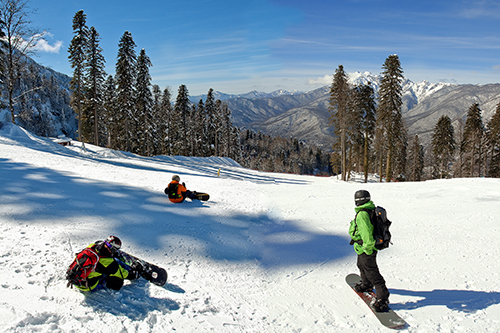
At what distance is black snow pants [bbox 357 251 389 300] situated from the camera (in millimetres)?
4238

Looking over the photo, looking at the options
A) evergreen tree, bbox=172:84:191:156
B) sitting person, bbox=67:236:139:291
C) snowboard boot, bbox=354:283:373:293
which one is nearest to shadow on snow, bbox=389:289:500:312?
snowboard boot, bbox=354:283:373:293

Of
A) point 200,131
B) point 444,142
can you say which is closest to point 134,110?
point 200,131

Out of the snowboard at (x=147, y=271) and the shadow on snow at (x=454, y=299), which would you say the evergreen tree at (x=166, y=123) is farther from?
the shadow on snow at (x=454, y=299)

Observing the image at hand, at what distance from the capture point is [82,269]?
12.4 feet

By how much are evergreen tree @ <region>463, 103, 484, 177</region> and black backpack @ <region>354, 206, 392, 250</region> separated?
4229 centimetres

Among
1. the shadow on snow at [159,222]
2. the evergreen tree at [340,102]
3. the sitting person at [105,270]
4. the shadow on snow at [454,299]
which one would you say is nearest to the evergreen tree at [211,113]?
the evergreen tree at [340,102]

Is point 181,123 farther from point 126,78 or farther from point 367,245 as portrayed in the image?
point 367,245

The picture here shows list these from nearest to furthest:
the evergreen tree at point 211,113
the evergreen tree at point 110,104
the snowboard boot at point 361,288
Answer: the snowboard boot at point 361,288
the evergreen tree at point 110,104
the evergreen tree at point 211,113

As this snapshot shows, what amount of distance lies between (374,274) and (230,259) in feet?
10.1

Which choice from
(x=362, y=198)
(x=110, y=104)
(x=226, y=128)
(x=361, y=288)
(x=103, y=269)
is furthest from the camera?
(x=226, y=128)

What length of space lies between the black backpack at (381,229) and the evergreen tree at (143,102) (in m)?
36.2

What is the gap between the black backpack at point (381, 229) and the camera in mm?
4121

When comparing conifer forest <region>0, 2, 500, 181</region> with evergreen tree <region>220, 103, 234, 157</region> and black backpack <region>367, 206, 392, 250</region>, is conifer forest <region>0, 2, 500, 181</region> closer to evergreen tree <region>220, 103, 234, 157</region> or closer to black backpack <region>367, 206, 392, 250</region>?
A: evergreen tree <region>220, 103, 234, 157</region>

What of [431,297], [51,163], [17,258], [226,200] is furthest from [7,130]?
[431,297]
